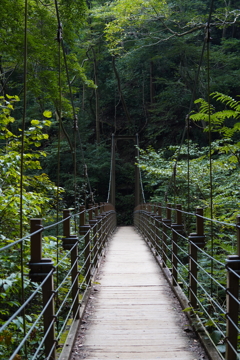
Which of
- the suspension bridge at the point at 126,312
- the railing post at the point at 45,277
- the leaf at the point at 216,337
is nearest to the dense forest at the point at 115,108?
the railing post at the point at 45,277

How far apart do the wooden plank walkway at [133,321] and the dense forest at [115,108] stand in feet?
1.80

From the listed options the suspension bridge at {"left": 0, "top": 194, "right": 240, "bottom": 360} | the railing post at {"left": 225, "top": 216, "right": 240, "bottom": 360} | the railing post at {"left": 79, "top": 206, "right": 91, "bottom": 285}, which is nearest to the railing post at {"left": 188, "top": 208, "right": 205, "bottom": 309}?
the suspension bridge at {"left": 0, "top": 194, "right": 240, "bottom": 360}

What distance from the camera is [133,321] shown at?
260 centimetres

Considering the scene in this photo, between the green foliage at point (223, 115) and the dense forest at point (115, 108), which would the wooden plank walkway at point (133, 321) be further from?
the green foliage at point (223, 115)

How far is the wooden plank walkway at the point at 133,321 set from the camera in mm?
2088

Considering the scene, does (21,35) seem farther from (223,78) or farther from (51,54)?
(223,78)

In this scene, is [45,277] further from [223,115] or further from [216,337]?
[223,115]

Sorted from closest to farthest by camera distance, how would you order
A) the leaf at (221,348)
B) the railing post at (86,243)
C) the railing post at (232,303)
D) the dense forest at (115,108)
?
1. the railing post at (232,303)
2. the leaf at (221,348)
3. the railing post at (86,243)
4. the dense forest at (115,108)

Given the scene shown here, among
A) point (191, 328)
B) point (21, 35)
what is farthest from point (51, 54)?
point (191, 328)

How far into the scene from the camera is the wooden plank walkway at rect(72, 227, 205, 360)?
2.09m

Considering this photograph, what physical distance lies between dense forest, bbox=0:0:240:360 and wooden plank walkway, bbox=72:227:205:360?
1.80 ft

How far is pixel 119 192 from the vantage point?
17.7 meters

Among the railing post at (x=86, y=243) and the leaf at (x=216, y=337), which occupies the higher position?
the railing post at (x=86, y=243)

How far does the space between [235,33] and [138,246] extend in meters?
12.2
